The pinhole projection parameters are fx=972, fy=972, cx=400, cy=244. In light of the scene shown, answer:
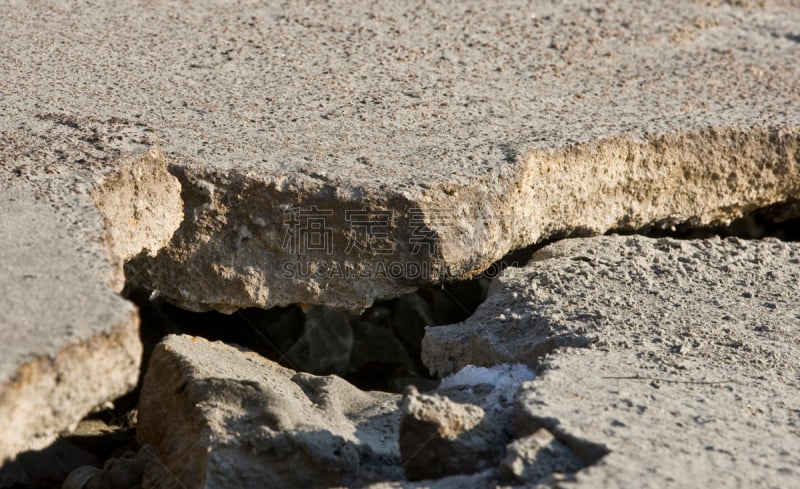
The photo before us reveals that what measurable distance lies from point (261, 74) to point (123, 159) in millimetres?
751

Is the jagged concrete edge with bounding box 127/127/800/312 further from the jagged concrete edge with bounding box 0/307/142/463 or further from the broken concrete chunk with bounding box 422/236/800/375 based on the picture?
the jagged concrete edge with bounding box 0/307/142/463

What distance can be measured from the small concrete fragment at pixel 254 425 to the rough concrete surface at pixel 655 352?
11.3 inches

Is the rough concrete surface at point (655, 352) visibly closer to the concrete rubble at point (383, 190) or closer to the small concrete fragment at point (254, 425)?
the concrete rubble at point (383, 190)

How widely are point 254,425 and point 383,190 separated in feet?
1.96

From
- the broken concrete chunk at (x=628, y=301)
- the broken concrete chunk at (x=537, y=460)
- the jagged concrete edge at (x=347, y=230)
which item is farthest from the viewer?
the jagged concrete edge at (x=347, y=230)

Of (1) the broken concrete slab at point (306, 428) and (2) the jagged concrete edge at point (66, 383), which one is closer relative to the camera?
(2) the jagged concrete edge at point (66, 383)

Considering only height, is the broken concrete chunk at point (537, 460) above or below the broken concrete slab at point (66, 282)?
below

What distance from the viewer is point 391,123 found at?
243 cm

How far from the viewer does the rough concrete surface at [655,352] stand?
1495 mm

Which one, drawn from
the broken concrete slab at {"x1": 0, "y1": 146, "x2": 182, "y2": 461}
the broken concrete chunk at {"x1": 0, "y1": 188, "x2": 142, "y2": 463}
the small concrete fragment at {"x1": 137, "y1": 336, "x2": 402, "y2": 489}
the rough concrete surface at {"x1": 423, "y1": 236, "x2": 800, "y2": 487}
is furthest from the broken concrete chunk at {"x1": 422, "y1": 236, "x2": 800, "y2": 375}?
the broken concrete chunk at {"x1": 0, "y1": 188, "x2": 142, "y2": 463}

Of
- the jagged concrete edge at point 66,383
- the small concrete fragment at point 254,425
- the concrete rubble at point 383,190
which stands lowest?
the small concrete fragment at point 254,425

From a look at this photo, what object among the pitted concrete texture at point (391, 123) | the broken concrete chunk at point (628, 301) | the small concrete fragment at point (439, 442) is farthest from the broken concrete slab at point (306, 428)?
the pitted concrete texture at point (391, 123)

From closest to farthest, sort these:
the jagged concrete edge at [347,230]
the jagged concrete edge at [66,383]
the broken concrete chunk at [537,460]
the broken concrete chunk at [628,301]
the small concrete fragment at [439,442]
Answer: the jagged concrete edge at [66,383] → the broken concrete chunk at [537,460] → the small concrete fragment at [439,442] → the broken concrete chunk at [628,301] → the jagged concrete edge at [347,230]

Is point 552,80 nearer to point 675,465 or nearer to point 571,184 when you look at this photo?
point 571,184
